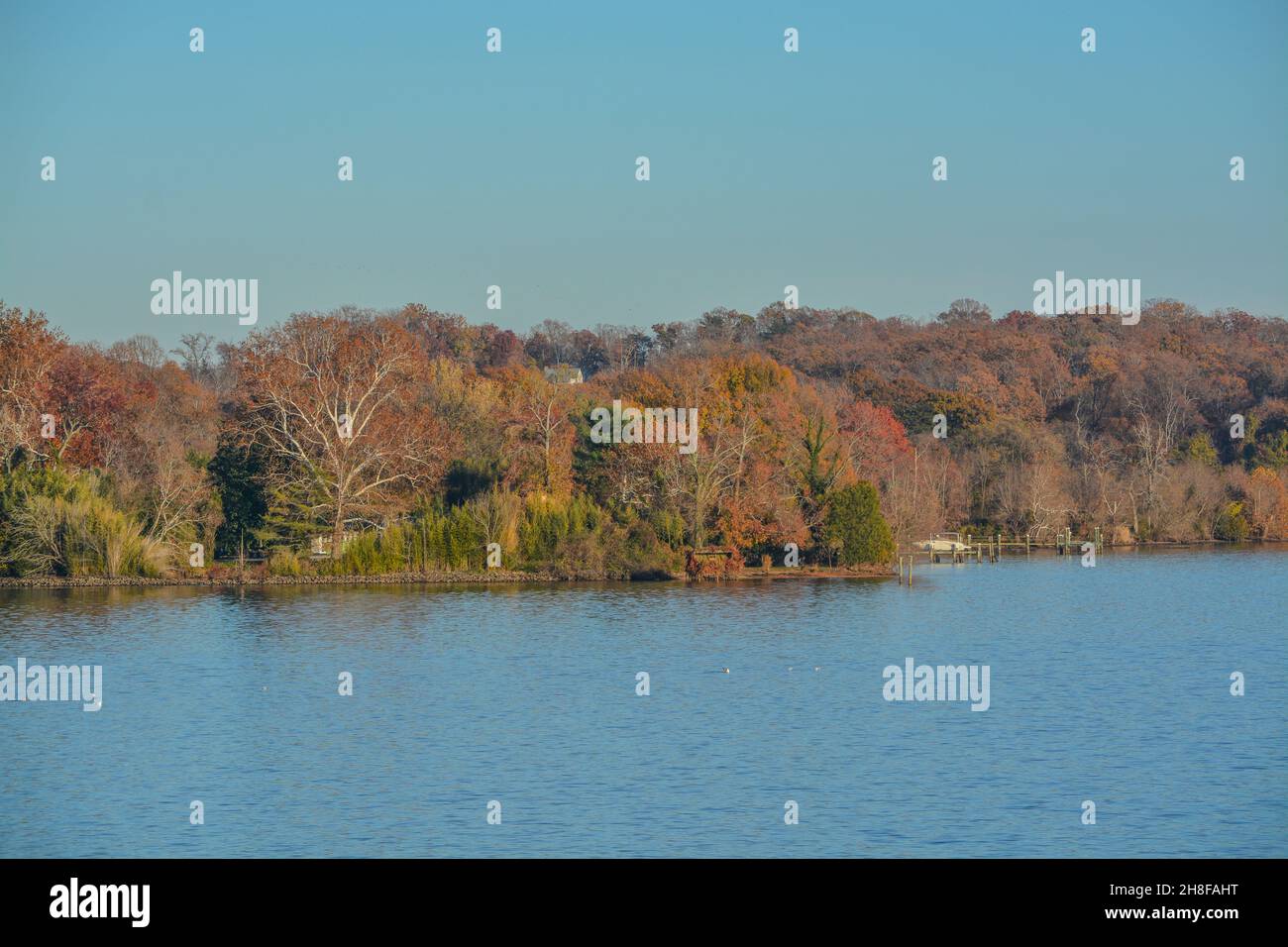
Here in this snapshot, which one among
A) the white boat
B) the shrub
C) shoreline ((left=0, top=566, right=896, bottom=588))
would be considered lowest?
shoreline ((left=0, top=566, right=896, bottom=588))

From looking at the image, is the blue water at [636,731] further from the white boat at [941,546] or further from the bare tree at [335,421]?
the white boat at [941,546]

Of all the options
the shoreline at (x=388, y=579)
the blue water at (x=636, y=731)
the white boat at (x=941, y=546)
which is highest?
the white boat at (x=941, y=546)

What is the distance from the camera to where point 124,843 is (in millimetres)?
19625

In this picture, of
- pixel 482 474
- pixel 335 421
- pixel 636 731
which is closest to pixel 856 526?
pixel 482 474

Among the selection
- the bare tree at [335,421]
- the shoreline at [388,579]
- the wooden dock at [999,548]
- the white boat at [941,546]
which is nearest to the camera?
the shoreline at [388,579]

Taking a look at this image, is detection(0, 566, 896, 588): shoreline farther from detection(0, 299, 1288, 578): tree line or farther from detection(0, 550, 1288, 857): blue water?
detection(0, 550, 1288, 857): blue water

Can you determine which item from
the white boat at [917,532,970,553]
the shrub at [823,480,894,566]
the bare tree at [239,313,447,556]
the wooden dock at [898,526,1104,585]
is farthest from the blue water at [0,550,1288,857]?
the wooden dock at [898,526,1104,585]

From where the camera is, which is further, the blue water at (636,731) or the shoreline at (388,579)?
the shoreline at (388,579)

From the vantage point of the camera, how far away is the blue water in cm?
2017

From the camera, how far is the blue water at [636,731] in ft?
66.2

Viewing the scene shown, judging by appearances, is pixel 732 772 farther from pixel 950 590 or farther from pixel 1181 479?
pixel 1181 479

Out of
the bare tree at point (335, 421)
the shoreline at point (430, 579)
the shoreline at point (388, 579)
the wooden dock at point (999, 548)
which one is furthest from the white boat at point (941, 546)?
the bare tree at point (335, 421)

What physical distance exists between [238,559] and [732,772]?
110 feet
